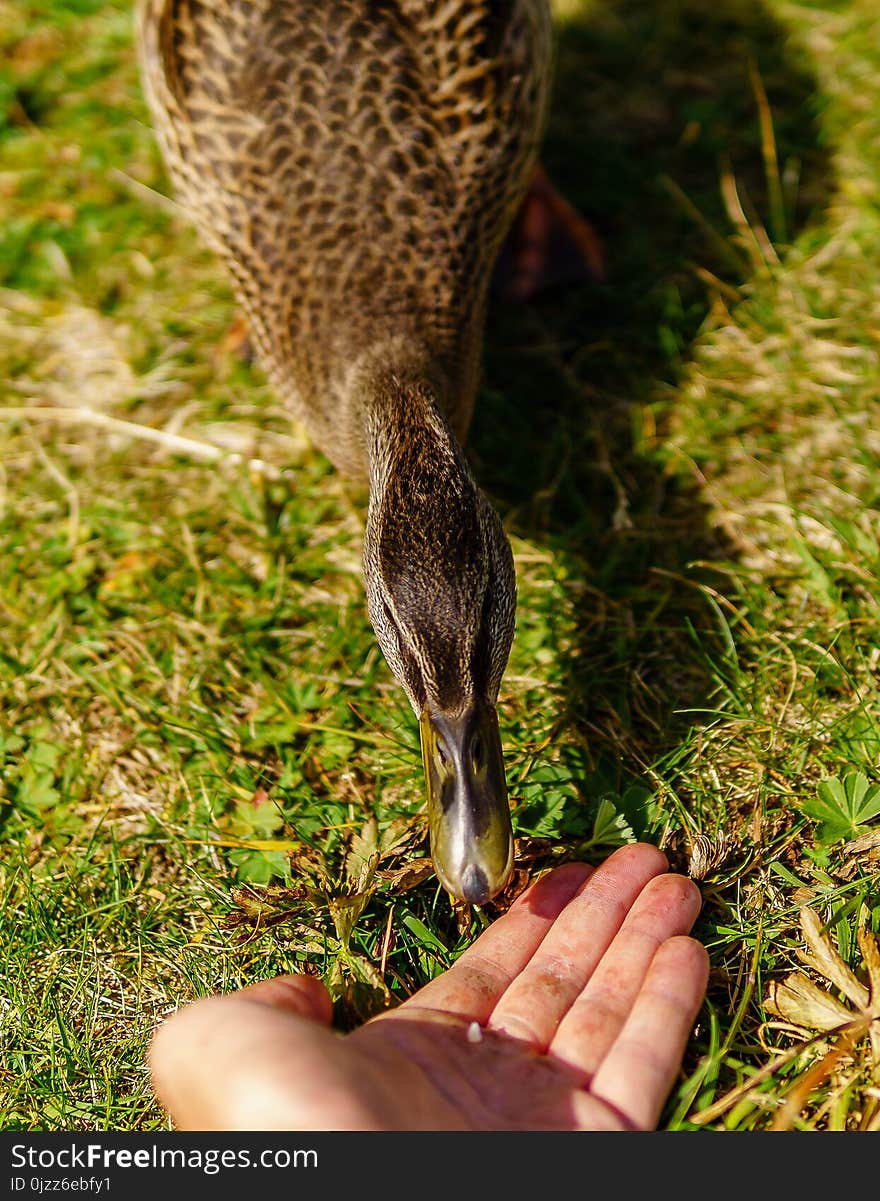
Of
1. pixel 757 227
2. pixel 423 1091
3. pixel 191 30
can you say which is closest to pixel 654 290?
pixel 757 227

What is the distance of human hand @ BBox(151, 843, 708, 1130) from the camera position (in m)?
2.30

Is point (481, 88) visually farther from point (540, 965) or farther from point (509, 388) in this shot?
point (540, 965)

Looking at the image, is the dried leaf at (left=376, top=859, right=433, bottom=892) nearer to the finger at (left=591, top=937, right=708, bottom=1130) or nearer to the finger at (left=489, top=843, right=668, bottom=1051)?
the finger at (left=489, top=843, right=668, bottom=1051)

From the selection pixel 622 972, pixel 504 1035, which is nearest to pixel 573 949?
pixel 622 972

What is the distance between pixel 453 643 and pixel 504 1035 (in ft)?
3.10

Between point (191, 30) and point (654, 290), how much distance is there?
2057 millimetres

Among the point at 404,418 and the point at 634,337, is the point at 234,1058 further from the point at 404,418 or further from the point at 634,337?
the point at 634,337

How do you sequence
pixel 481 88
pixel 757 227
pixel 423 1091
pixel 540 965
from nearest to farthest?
pixel 423 1091 < pixel 540 965 < pixel 481 88 < pixel 757 227

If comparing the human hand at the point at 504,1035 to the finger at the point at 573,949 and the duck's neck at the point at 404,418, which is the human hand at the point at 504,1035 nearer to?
the finger at the point at 573,949

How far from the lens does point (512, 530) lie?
13.3 feet

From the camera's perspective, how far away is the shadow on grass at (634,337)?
3.64 metres

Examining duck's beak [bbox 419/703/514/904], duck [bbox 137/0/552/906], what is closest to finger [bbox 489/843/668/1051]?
duck's beak [bbox 419/703/514/904]

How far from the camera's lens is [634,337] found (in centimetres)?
456

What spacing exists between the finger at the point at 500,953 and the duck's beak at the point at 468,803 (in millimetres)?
273
